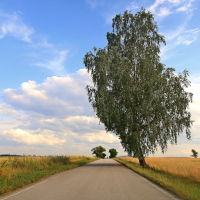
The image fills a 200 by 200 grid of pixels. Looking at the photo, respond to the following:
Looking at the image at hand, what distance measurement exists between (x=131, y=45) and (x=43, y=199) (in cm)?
2200

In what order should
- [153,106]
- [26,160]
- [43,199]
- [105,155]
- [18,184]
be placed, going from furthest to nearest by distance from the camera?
[105,155] < [153,106] < [26,160] < [18,184] < [43,199]

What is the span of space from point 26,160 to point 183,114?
15989mm

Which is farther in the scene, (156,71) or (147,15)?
(147,15)

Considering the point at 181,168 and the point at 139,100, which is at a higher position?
the point at 139,100

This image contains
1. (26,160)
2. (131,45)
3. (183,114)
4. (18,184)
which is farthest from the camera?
(131,45)

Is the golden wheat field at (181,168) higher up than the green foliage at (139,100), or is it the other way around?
the green foliage at (139,100)

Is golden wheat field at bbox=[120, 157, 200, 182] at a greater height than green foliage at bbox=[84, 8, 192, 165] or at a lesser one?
lesser

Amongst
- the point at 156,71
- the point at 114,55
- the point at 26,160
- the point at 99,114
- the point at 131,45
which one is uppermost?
the point at 131,45

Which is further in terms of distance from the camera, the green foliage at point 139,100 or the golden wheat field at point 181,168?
the green foliage at point 139,100

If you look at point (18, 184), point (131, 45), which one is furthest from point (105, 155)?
point (18, 184)

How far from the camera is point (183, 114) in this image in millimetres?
22781

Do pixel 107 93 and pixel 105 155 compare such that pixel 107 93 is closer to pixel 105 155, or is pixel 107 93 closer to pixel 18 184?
pixel 18 184

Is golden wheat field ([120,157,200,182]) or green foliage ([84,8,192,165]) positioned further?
green foliage ([84,8,192,165])

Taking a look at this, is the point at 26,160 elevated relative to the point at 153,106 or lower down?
lower down
